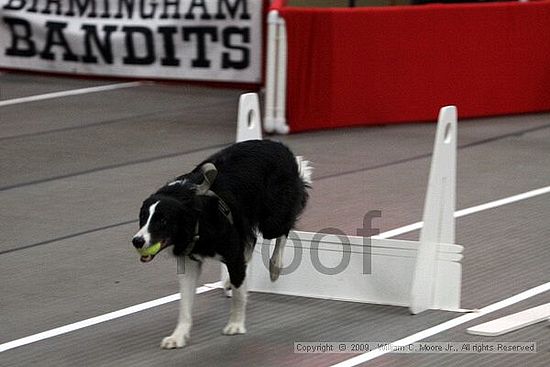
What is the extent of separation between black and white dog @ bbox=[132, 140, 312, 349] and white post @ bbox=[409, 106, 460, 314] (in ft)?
2.25

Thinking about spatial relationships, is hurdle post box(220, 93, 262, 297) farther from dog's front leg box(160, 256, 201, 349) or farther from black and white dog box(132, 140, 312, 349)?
dog's front leg box(160, 256, 201, 349)

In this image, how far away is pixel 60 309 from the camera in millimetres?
6332

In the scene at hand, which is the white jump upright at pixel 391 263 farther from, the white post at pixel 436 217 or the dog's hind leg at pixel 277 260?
the dog's hind leg at pixel 277 260

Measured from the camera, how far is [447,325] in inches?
235

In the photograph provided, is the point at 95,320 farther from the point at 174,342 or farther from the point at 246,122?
the point at 246,122

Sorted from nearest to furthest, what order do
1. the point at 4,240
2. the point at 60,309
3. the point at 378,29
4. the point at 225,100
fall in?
the point at 60,309, the point at 4,240, the point at 378,29, the point at 225,100

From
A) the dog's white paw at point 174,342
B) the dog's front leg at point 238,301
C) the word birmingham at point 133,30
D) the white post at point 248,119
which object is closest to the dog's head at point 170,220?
the dog's front leg at point 238,301

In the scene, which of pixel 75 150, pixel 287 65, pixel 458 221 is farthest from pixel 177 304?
pixel 287 65

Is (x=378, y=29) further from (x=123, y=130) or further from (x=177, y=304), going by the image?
(x=177, y=304)

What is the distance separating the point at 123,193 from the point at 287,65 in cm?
315

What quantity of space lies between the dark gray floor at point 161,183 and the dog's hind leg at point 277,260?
172 millimetres

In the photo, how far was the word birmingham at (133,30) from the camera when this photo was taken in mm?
14570

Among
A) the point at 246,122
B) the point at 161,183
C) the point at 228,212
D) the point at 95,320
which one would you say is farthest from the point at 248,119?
the point at 161,183

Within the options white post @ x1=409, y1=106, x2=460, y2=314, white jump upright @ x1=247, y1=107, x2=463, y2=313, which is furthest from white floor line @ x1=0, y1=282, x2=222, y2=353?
white post @ x1=409, y1=106, x2=460, y2=314
